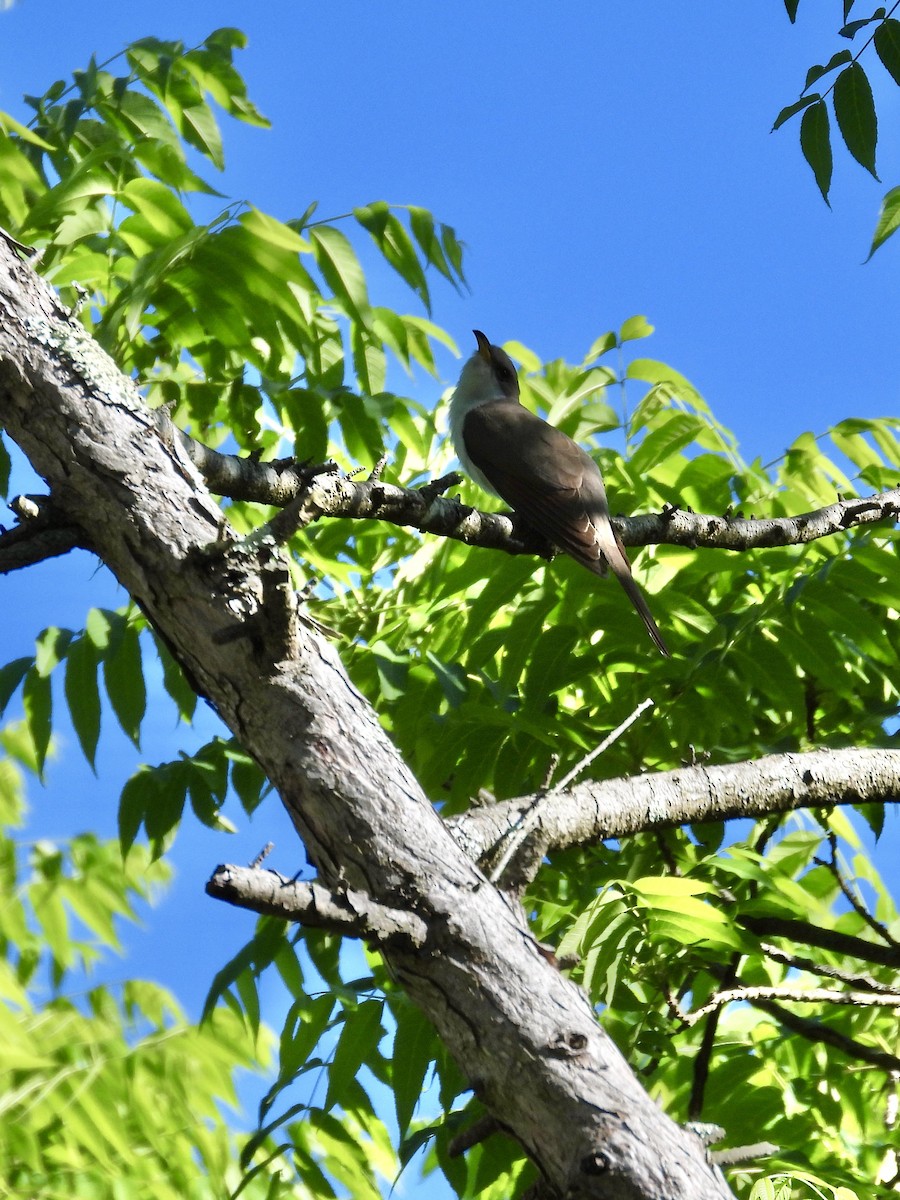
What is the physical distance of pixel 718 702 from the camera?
12.3 feet

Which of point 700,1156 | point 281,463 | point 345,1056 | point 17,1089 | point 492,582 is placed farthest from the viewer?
point 17,1089

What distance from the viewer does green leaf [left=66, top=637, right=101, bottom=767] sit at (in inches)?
148

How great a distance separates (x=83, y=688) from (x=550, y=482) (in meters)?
2.58

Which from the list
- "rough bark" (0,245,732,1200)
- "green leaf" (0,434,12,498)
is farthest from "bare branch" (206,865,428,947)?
"green leaf" (0,434,12,498)

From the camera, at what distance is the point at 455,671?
139 inches

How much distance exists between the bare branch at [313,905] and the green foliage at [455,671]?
758 millimetres

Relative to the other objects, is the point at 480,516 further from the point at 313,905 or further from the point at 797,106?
the point at 313,905

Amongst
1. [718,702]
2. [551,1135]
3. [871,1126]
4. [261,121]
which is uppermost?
→ [261,121]

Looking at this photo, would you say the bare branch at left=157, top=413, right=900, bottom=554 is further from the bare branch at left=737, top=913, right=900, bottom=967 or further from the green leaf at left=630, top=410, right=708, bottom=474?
the bare branch at left=737, top=913, right=900, bottom=967

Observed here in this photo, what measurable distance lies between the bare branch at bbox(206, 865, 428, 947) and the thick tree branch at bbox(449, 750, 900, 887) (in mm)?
684

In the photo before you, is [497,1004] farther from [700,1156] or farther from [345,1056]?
[345,1056]

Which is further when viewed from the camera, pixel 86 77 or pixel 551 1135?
pixel 86 77

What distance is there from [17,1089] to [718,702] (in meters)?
2.83

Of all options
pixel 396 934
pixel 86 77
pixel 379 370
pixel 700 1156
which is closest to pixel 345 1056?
pixel 396 934
